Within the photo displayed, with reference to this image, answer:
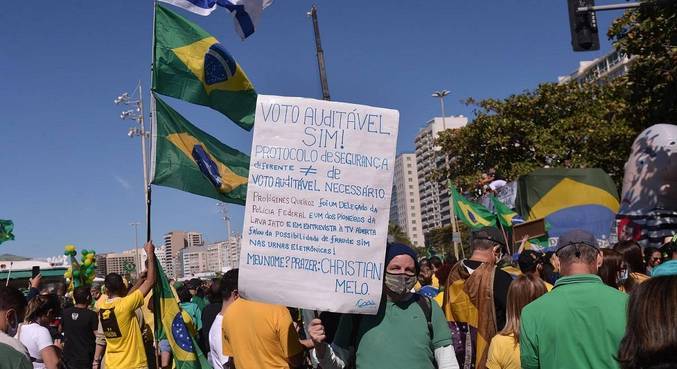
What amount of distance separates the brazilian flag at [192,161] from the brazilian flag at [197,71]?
0.31 meters

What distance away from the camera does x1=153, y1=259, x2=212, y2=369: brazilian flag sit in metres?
6.18

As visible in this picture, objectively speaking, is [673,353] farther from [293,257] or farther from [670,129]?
[670,129]

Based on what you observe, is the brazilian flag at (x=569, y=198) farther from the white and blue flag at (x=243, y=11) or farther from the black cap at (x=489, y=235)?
the black cap at (x=489, y=235)

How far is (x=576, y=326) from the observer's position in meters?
3.54

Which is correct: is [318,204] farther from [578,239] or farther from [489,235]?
[489,235]

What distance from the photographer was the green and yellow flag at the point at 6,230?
20953mm

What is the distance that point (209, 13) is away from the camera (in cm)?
718

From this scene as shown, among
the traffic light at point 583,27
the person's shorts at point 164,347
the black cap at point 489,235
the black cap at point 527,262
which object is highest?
the traffic light at point 583,27

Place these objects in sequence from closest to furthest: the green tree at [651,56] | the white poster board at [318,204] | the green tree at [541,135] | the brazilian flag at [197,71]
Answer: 1. the white poster board at [318,204]
2. the brazilian flag at [197,71]
3. the green tree at [651,56]
4. the green tree at [541,135]

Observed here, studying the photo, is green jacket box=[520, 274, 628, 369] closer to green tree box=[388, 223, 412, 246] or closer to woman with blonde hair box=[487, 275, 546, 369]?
woman with blonde hair box=[487, 275, 546, 369]

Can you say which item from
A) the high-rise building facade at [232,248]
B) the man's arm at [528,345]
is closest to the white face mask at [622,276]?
the man's arm at [528,345]

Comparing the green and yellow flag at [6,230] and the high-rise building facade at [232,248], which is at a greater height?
the high-rise building facade at [232,248]

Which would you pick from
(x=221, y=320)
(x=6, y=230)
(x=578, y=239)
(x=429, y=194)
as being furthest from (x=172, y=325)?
(x=429, y=194)

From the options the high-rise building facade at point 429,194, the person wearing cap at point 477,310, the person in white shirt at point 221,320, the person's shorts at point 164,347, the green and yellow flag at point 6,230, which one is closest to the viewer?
the person wearing cap at point 477,310
